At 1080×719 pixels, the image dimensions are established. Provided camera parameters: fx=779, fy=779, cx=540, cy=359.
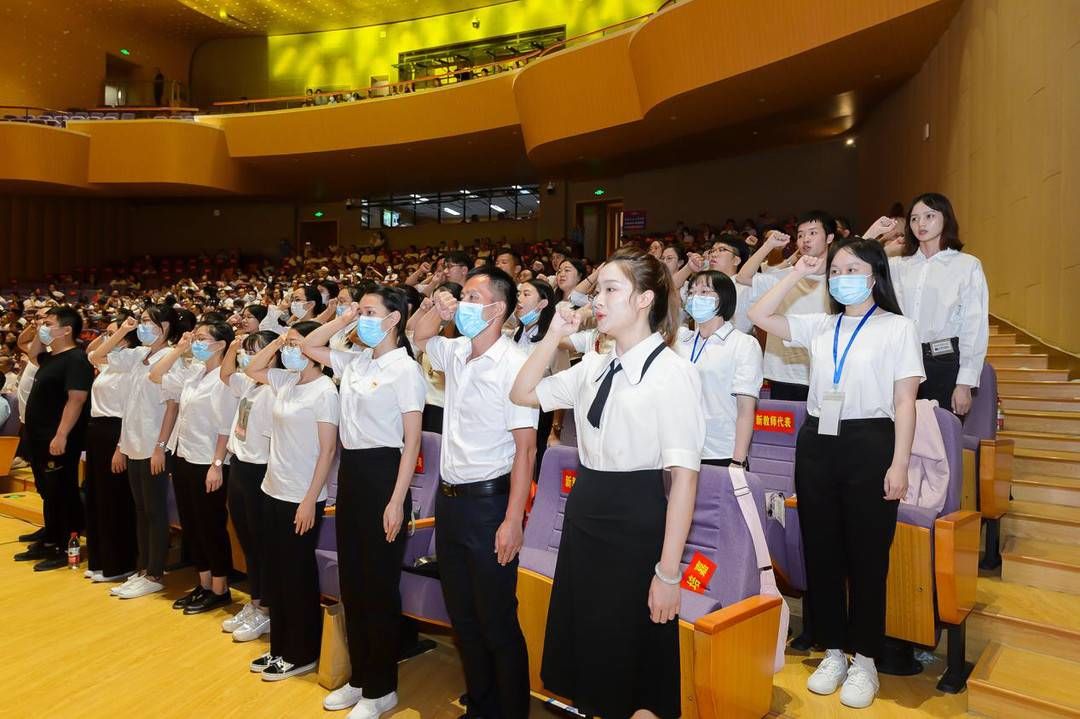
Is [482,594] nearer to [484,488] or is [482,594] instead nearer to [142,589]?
[484,488]

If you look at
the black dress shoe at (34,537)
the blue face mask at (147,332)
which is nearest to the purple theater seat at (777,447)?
the blue face mask at (147,332)

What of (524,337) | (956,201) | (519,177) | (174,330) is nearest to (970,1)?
(956,201)

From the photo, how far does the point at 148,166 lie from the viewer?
1591cm

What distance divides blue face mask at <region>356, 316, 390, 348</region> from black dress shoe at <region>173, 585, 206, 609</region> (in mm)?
2245

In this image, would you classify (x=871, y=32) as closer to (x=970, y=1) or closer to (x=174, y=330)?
(x=970, y=1)

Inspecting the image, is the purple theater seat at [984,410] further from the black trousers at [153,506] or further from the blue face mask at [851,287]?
the black trousers at [153,506]

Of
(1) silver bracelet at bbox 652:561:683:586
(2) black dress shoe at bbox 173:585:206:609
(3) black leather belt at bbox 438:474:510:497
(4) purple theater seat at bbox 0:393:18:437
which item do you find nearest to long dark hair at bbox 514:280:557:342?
(3) black leather belt at bbox 438:474:510:497

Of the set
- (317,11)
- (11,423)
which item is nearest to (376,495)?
(11,423)

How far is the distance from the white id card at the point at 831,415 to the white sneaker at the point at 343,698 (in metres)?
1.99

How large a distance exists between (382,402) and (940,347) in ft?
7.51

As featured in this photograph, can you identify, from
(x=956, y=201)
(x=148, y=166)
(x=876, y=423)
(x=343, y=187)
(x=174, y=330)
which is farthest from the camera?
(x=343, y=187)

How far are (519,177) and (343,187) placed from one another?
4411 millimetres

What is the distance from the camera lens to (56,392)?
5.47 meters

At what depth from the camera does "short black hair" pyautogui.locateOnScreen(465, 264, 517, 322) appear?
2.64m
